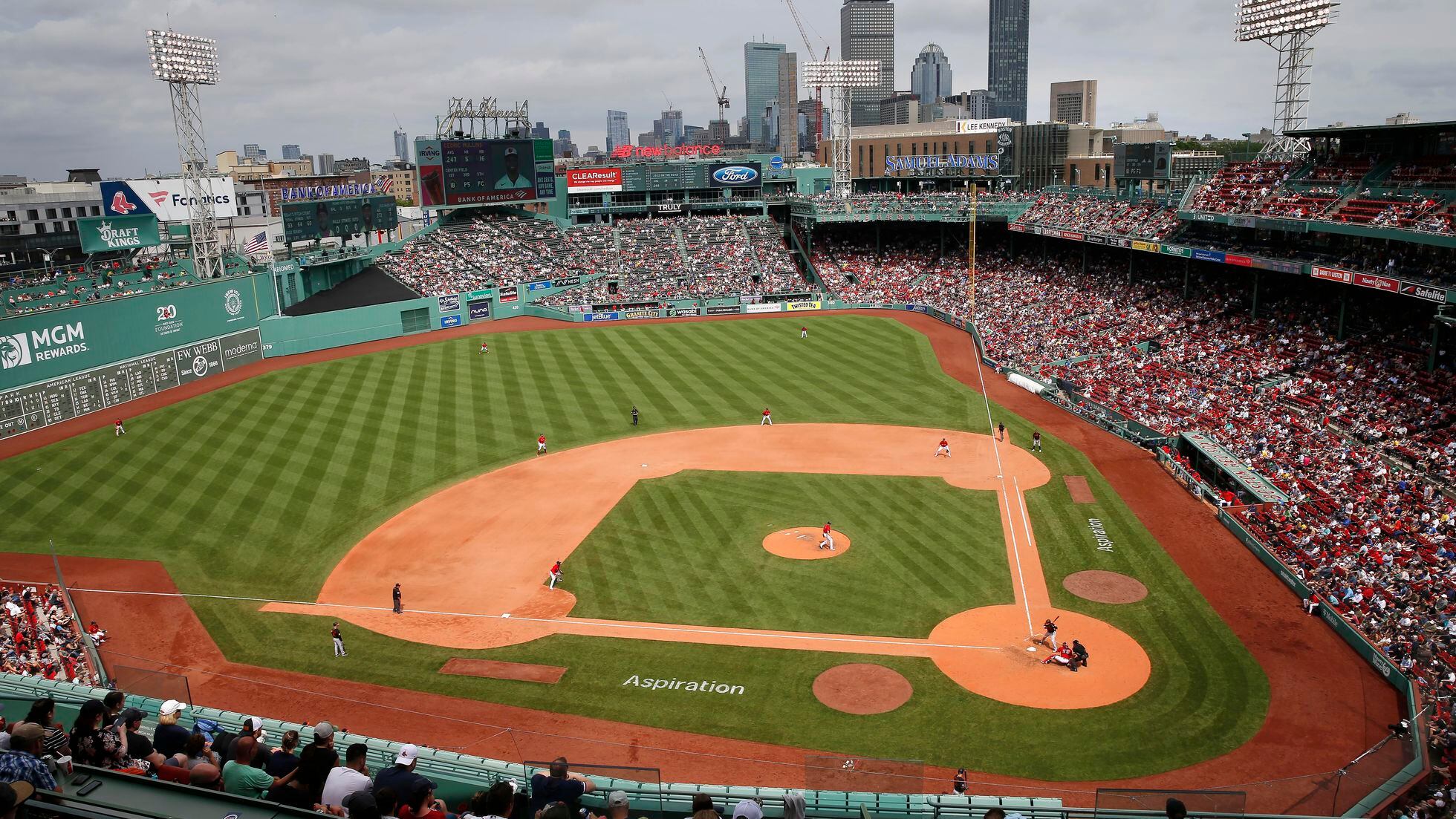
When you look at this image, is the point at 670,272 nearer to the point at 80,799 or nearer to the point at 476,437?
the point at 476,437

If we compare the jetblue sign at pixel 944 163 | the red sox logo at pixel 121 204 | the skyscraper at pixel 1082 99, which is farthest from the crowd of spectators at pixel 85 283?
the skyscraper at pixel 1082 99

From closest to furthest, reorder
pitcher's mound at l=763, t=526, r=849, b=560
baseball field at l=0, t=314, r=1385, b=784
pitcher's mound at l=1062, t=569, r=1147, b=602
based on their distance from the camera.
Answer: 1. baseball field at l=0, t=314, r=1385, b=784
2. pitcher's mound at l=1062, t=569, r=1147, b=602
3. pitcher's mound at l=763, t=526, r=849, b=560

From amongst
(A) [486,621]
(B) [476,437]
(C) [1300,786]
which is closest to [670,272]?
(B) [476,437]

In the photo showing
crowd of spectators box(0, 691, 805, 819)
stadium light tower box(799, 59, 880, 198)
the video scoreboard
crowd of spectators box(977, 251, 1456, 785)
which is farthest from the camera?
stadium light tower box(799, 59, 880, 198)

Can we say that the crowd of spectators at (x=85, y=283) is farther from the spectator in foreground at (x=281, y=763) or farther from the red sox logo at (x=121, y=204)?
the spectator in foreground at (x=281, y=763)

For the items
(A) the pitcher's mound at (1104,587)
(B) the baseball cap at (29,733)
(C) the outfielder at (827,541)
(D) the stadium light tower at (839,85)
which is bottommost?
(A) the pitcher's mound at (1104,587)

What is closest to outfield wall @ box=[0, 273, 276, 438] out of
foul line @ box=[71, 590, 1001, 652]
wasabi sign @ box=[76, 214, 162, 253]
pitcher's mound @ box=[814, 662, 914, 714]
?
wasabi sign @ box=[76, 214, 162, 253]

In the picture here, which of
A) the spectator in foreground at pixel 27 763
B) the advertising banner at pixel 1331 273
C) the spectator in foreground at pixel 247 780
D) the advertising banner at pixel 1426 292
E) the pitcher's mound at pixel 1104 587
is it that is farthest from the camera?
the advertising banner at pixel 1331 273

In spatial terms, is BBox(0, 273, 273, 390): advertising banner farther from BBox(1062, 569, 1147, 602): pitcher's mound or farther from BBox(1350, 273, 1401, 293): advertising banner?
BBox(1350, 273, 1401, 293): advertising banner
